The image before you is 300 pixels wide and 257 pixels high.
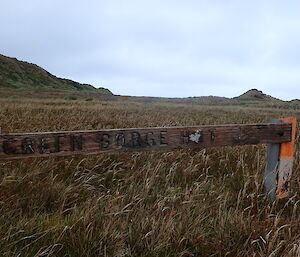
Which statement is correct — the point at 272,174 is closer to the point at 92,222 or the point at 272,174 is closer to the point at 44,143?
the point at 92,222

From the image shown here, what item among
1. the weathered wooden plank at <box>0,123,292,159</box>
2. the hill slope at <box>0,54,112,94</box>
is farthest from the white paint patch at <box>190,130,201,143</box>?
the hill slope at <box>0,54,112,94</box>

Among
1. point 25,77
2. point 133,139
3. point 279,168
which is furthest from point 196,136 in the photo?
point 25,77

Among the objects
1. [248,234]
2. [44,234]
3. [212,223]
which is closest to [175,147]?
[212,223]

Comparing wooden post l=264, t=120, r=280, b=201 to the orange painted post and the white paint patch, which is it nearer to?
the orange painted post

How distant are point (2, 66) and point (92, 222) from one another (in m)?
63.4

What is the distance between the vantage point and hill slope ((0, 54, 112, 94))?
5339cm

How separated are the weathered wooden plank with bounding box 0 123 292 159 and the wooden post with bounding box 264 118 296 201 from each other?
0.31 ft

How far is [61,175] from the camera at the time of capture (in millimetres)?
3422

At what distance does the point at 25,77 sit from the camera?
197 feet

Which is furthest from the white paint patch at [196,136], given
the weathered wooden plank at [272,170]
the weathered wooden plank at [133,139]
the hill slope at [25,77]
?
the hill slope at [25,77]

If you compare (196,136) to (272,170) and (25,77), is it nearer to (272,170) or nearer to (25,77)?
(272,170)

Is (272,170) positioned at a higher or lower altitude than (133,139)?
lower

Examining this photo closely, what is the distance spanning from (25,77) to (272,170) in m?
63.4

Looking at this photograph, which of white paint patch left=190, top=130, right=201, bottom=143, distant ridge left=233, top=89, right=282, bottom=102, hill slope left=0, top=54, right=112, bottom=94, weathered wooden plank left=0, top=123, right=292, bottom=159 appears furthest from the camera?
distant ridge left=233, top=89, right=282, bottom=102
